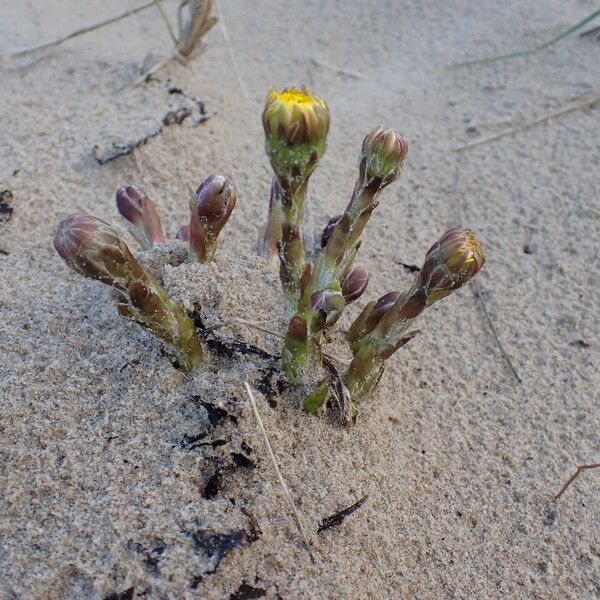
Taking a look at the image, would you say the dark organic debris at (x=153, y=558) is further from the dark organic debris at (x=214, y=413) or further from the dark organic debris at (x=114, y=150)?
the dark organic debris at (x=114, y=150)

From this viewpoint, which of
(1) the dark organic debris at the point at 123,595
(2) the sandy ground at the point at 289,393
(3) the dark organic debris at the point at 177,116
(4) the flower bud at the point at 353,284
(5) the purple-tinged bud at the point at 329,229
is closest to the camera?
(1) the dark organic debris at the point at 123,595

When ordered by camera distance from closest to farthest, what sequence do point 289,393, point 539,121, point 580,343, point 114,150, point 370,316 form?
point 289,393, point 370,316, point 580,343, point 114,150, point 539,121

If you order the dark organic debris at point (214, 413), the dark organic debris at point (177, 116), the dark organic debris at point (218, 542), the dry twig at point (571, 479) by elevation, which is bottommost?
the dry twig at point (571, 479)

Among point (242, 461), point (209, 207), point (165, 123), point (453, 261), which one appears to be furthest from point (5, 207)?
point (453, 261)

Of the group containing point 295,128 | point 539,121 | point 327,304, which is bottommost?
point 539,121

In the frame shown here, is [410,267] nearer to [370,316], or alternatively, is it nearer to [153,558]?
[370,316]

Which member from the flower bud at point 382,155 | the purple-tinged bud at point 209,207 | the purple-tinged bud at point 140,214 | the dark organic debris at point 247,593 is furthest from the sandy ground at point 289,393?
the flower bud at point 382,155

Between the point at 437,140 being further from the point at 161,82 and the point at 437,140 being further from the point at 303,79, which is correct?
the point at 161,82

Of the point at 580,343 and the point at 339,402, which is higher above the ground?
the point at 339,402
